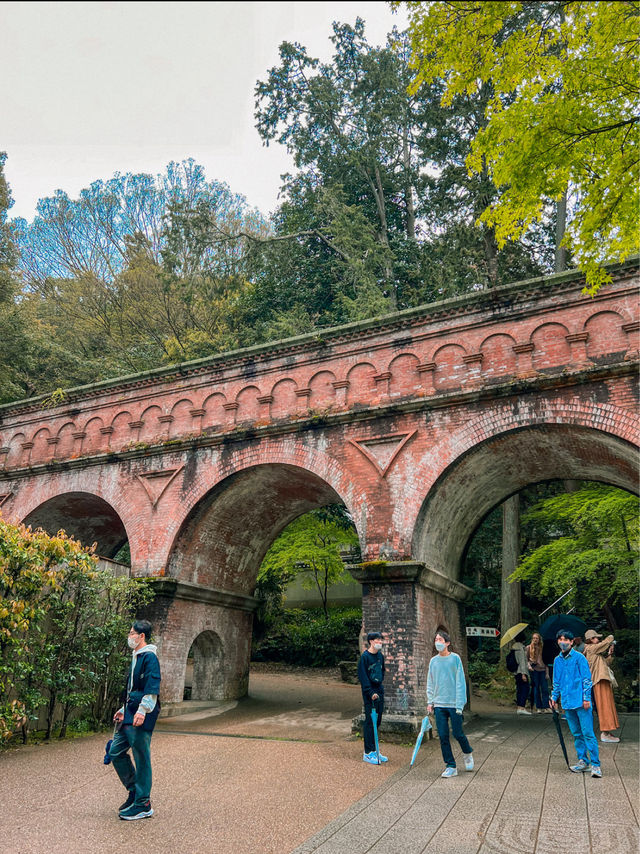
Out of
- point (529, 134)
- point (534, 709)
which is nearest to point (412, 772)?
point (529, 134)

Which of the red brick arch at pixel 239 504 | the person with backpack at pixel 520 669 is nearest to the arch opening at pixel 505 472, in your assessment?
the red brick arch at pixel 239 504

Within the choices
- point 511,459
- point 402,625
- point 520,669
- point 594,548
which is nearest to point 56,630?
point 402,625

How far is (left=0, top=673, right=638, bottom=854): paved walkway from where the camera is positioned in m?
4.55

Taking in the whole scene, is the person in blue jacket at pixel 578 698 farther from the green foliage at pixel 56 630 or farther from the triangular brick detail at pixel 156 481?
the triangular brick detail at pixel 156 481

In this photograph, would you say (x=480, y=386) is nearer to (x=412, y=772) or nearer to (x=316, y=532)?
(x=412, y=772)

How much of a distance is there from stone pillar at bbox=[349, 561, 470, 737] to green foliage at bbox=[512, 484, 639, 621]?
14.1 feet

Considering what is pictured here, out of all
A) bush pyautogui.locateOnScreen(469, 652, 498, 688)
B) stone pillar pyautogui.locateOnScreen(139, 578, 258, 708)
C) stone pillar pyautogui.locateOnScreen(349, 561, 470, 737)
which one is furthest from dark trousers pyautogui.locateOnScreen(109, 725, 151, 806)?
bush pyautogui.locateOnScreen(469, 652, 498, 688)

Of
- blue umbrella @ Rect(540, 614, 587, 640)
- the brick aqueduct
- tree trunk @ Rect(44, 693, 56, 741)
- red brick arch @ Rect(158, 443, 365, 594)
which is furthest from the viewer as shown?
blue umbrella @ Rect(540, 614, 587, 640)

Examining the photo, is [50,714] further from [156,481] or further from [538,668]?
[538,668]

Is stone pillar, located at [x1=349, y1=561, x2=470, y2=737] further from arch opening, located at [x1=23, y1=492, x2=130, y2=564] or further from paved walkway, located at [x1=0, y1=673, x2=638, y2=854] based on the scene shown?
arch opening, located at [x1=23, y1=492, x2=130, y2=564]

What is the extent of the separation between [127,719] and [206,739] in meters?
4.83

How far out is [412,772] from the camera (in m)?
6.96

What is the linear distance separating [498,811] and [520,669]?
8520 mm

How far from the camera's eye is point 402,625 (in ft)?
31.4
